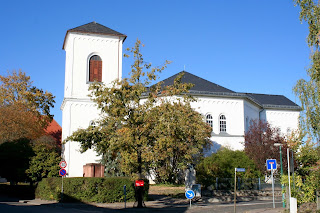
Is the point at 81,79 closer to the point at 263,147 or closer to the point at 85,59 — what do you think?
the point at 85,59

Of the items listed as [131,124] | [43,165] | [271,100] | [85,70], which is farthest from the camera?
[271,100]

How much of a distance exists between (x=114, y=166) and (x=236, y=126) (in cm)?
1703

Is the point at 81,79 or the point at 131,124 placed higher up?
the point at 81,79

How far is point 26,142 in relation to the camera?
34312 millimetres

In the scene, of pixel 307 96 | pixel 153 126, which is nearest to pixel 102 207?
pixel 153 126

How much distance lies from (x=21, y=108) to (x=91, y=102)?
8.53 meters

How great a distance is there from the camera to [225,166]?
35344mm

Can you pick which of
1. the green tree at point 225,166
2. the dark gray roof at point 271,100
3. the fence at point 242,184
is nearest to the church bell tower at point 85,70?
the green tree at point 225,166

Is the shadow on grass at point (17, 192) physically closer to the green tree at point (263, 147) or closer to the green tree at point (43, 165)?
the green tree at point (43, 165)

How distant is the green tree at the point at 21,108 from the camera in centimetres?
3906

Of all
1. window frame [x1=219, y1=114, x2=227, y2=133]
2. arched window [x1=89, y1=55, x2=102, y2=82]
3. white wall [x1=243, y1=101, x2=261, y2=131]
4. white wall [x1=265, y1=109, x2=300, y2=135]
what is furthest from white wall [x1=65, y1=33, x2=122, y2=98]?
white wall [x1=265, y1=109, x2=300, y2=135]

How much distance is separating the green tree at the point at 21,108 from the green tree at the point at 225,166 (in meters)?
18.9

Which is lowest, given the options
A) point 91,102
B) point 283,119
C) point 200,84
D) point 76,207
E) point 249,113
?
point 76,207

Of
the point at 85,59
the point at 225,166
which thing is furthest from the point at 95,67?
the point at 225,166
